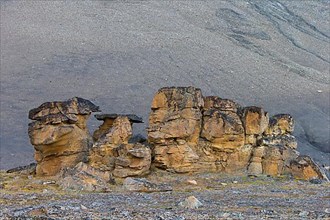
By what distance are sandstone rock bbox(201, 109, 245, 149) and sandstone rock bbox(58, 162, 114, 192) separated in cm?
561

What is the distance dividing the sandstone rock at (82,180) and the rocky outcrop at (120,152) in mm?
1697

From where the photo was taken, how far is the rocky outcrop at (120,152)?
1017 inches

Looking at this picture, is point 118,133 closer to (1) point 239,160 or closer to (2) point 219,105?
(2) point 219,105

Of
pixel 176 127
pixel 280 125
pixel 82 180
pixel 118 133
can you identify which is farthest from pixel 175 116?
pixel 82 180

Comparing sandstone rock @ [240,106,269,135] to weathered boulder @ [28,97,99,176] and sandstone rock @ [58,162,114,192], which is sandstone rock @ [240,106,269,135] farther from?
sandstone rock @ [58,162,114,192]

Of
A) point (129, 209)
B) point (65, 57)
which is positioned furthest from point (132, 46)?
point (129, 209)

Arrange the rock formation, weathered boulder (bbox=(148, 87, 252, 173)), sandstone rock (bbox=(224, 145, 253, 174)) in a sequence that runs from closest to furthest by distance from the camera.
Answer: the rock formation
weathered boulder (bbox=(148, 87, 252, 173))
sandstone rock (bbox=(224, 145, 253, 174))

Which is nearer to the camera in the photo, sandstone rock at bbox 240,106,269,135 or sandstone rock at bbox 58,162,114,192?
sandstone rock at bbox 58,162,114,192

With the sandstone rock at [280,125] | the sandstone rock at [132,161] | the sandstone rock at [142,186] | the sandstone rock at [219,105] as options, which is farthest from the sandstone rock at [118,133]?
the sandstone rock at [280,125]

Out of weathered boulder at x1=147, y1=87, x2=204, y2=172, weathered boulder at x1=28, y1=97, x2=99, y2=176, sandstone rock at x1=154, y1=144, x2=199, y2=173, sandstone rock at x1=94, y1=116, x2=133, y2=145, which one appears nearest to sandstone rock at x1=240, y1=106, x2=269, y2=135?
weathered boulder at x1=147, y1=87, x2=204, y2=172

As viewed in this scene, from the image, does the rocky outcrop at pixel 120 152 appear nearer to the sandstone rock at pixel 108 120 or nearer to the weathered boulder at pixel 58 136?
the sandstone rock at pixel 108 120

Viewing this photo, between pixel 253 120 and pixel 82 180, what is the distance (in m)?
9.22

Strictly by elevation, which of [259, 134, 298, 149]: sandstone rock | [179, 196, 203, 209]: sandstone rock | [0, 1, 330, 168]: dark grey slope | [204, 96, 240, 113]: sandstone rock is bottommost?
[179, 196, 203, 209]: sandstone rock

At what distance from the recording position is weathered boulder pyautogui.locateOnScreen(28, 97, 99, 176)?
2584 cm
